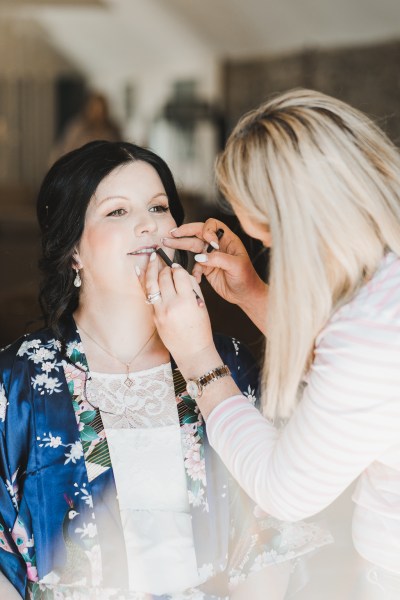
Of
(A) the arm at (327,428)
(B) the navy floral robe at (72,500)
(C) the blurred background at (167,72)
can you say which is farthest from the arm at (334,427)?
(C) the blurred background at (167,72)

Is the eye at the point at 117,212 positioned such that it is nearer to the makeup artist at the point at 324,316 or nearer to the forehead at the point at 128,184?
the forehead at the point at 128,184

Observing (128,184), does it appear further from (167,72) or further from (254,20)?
(167,72)

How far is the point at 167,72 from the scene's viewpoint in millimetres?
9742

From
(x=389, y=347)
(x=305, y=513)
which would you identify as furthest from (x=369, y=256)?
(x=305, y=513)

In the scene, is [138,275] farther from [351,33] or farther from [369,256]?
[351,33]

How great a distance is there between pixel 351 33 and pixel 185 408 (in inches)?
247

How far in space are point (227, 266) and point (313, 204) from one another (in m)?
0.47

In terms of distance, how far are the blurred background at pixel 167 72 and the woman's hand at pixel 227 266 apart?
5.56 ft

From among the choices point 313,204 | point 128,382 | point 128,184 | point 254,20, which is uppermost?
point 313,204

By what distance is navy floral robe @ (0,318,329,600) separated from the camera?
1411 millimetres

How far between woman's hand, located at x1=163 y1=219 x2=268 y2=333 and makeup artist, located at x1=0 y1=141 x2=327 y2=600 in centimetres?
6

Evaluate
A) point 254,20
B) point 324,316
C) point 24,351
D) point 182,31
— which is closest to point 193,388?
point 324,316

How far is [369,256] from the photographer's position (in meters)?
1.07

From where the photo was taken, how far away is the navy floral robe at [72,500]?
1.41m
